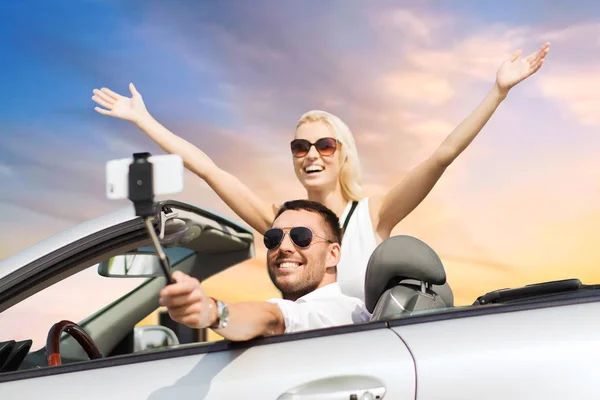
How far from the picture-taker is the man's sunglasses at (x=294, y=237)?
101 inches

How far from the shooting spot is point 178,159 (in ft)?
5.15

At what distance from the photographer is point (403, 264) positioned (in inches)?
95.3

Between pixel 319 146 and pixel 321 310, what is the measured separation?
1.55m

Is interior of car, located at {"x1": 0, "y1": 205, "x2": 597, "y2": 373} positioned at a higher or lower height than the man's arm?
higher

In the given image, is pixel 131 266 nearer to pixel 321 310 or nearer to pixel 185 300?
pixel 321 310

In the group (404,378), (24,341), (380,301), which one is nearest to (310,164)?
(380,301)

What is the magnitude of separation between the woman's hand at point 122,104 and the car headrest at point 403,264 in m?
2.42

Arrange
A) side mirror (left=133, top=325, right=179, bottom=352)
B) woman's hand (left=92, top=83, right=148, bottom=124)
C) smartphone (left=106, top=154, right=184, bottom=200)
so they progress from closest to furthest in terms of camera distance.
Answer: smartphone (left=106, top=154, right=184, bottom=200) → side mirror (left=133, top=325, right=179, bottom=352) → woman's hand (left=92, top=83, right=148, bottom=124)

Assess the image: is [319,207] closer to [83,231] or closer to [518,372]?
[83,231]

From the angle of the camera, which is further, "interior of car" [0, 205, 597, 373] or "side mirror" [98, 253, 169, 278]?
"side mirror" [98, 253, 169, 278]

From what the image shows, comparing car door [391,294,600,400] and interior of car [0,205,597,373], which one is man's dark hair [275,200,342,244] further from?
car door [391,294,600,400]

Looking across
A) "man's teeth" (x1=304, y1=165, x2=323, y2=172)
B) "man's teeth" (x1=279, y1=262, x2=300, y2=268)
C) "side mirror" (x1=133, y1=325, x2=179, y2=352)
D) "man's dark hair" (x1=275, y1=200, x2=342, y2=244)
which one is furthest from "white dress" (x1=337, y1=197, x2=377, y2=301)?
"side mirror" (x1=133, y1=325, x2=179, y2=352)

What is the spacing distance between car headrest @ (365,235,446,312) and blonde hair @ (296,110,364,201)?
142cm

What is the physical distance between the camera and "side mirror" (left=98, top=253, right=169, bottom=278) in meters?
2.56
